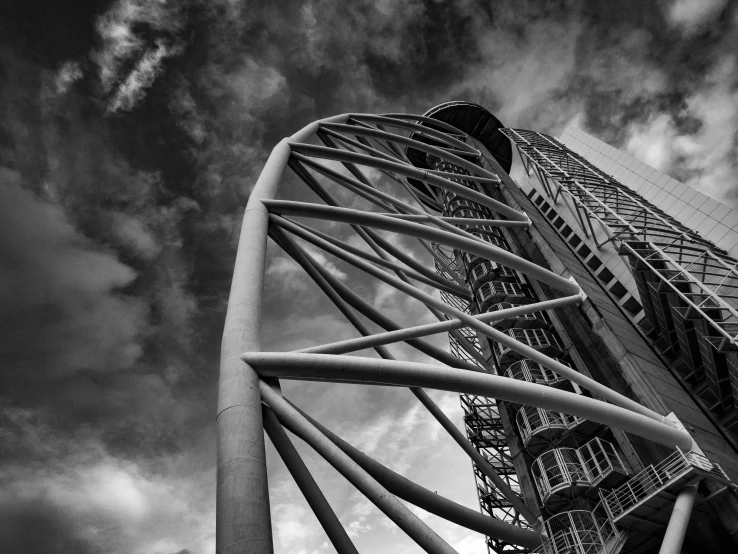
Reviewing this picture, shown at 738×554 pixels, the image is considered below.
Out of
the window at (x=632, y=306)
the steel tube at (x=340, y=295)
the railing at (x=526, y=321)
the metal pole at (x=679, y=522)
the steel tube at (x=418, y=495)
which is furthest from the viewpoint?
the window at (x=632, y=306)

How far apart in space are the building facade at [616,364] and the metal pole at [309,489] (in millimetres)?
8770

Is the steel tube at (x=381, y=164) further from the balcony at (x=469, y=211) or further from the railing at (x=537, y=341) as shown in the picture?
the balcony at (x=469, y=211)

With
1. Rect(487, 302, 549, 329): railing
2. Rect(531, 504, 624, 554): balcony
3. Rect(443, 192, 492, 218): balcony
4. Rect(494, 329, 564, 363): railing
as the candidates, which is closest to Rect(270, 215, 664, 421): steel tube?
Rect(531, 504, 624, 554): balcony

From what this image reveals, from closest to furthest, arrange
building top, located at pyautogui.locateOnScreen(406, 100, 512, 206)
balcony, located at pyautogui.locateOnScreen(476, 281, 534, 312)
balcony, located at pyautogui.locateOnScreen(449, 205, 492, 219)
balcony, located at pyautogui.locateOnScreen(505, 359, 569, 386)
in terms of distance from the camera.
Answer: balcony, located at pyautogui.locateOnScreen(505, 359, 569, 386), balcony, located at pyautogui.locateOnScreen(476, 281, 534, 312), balcony, located at pyautogui.locateOnScreen(449, 205, 492, 219), building top, located at pyautogui.locateOnScreen(406, 100, 512, 206)

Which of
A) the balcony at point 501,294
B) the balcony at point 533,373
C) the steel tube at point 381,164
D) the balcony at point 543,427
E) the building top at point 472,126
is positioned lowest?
the balcony at point 543,427

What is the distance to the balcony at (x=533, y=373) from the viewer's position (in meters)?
19.3

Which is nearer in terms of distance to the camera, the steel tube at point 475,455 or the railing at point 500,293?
the steel tube at point 475,455

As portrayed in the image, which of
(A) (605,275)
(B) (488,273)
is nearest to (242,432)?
(B) (488,273)

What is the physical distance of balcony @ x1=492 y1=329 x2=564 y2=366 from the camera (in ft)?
68.2

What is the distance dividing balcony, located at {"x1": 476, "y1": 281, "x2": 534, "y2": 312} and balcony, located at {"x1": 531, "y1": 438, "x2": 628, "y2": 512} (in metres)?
8.80

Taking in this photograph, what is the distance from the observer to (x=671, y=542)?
33.2 feet

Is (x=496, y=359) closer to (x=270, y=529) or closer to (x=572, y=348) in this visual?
(x=572, y=348)

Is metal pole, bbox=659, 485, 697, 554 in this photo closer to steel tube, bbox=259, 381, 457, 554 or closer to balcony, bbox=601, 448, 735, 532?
balcony, bbox=601, 448, 735, 532

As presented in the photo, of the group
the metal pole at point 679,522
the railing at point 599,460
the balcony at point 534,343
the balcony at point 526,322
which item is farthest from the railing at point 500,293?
the metal pole at point 679,522
